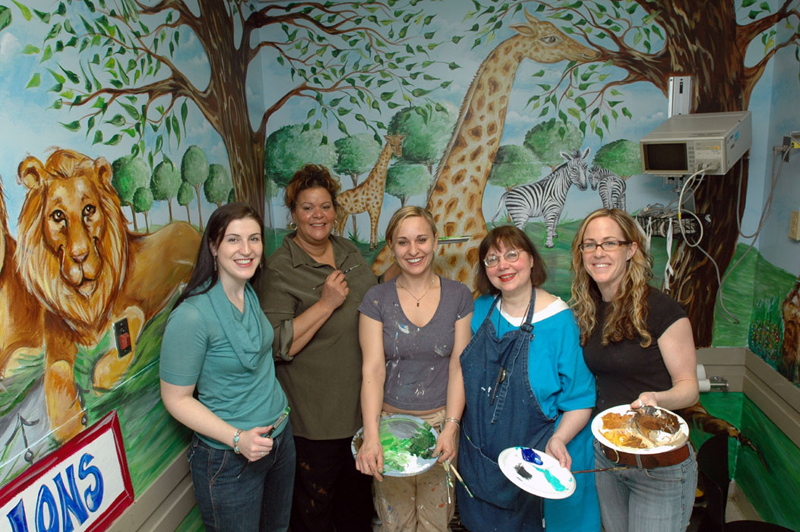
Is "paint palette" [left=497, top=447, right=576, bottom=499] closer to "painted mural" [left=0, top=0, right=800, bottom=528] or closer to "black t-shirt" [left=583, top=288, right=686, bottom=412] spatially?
"black t-shirt" [left=583, top=288, right=686, bottom=412]

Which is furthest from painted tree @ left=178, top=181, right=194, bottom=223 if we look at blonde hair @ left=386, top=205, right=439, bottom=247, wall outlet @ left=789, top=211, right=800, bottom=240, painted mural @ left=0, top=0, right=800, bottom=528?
wall outlet @ left=789, top=211, right=800, bottom=240

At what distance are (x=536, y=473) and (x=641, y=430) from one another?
33 cm

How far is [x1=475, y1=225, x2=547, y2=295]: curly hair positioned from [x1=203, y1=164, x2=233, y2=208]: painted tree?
1.14 m

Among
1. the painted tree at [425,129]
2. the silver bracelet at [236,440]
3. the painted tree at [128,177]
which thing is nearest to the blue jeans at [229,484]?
the silver bracelet at [236,440]

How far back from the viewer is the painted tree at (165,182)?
5.96 feet

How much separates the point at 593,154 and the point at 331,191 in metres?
1.37

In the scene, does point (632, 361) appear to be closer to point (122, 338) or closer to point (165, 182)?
point (122, 338)

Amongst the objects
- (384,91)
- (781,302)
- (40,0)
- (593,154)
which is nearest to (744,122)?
(593,154)

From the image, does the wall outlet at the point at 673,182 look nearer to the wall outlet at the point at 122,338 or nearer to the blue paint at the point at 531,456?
the blue paint at the point at 531,456

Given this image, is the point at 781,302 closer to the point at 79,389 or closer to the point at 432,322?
the point at 432,322

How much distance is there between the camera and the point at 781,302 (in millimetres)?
2395

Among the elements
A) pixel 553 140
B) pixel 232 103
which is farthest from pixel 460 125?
pixel 232 103

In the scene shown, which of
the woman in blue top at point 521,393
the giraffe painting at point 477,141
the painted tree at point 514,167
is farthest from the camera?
the painted tree at point 514,167

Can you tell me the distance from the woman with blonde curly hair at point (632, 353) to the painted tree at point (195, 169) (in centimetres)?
145
